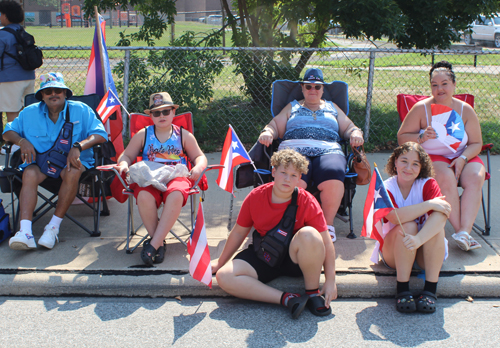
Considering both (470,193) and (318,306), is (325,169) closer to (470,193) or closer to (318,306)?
(470,193)

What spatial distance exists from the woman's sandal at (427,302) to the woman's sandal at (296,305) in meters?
0.75

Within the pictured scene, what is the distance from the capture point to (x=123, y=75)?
264 inches

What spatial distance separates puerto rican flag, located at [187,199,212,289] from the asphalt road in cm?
22

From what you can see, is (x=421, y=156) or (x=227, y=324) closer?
(x=227, y=324)

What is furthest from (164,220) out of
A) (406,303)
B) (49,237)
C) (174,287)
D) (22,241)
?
(406,303)

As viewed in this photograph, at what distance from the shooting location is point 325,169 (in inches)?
161

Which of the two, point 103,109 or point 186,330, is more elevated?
point 103,109

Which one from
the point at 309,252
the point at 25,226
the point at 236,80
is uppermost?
the point at 236,80

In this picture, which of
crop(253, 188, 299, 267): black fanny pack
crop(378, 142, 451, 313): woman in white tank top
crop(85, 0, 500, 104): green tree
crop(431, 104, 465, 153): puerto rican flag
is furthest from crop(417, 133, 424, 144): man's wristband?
crop(85, 0, 500, 104): green tree

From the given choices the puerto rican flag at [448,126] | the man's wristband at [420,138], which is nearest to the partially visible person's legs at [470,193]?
the puerto rican flag at [448,126]

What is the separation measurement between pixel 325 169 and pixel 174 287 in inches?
63.2

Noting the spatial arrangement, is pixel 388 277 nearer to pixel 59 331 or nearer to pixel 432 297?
pixel 432 297

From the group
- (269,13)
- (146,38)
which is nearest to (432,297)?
(269,13)

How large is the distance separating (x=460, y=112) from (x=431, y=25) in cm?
333
